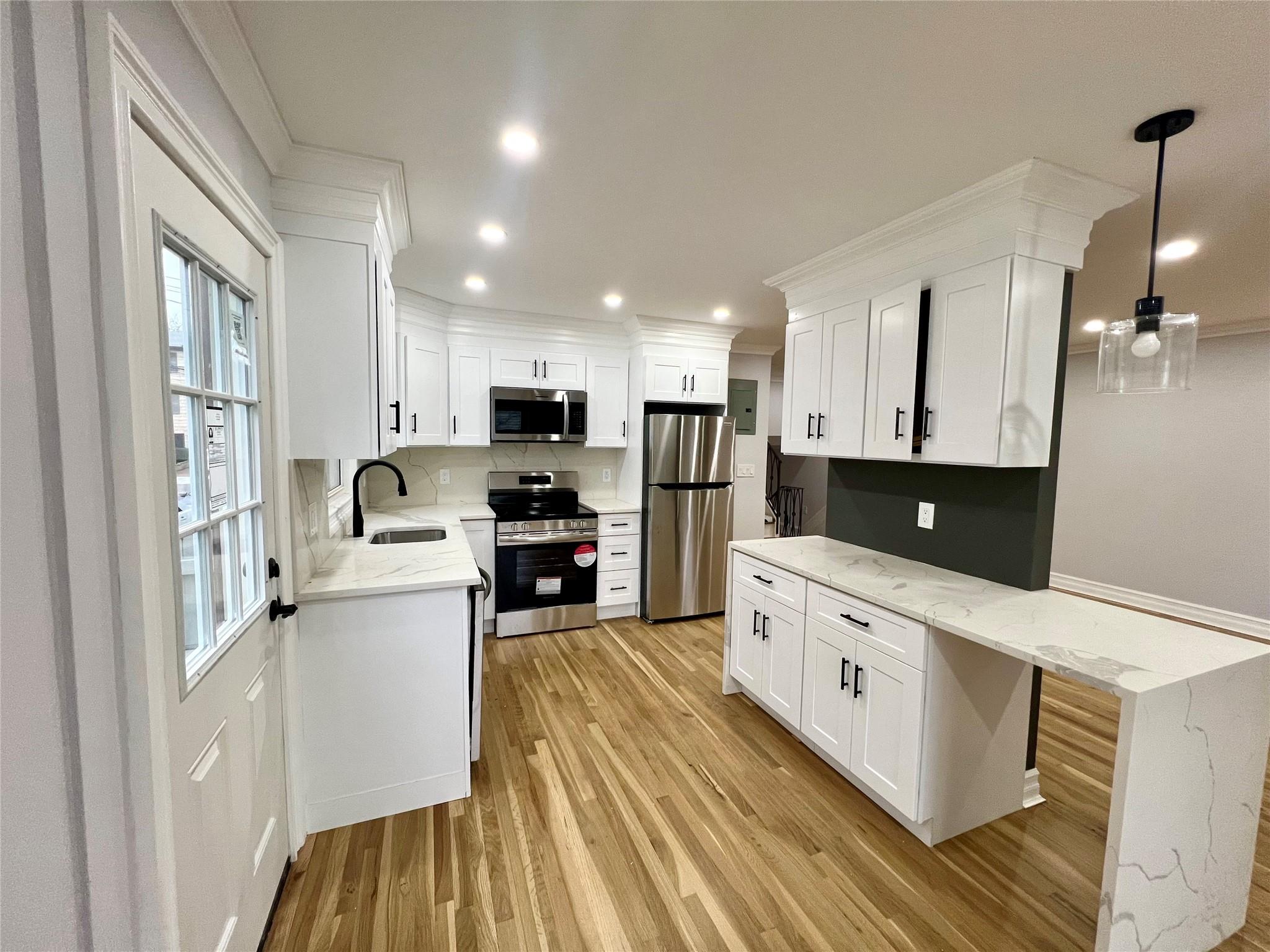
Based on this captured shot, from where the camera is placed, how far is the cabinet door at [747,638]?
2.63 m

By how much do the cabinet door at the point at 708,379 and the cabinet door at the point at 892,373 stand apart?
76.3 inches

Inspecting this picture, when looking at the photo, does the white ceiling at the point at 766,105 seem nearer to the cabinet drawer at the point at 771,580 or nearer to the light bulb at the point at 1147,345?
the light bulb at the point at 1147,345

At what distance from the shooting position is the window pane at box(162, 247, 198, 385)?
996 mm

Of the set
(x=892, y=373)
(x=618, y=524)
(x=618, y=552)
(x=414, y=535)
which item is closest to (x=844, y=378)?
(x=892, y=373)

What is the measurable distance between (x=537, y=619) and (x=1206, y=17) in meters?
3.93

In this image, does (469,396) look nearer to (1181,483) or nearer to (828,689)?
(828,689)

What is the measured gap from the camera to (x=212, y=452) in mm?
1196

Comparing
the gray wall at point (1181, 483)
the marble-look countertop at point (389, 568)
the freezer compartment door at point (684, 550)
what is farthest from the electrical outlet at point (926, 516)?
the gray wall at point (1181, 483)

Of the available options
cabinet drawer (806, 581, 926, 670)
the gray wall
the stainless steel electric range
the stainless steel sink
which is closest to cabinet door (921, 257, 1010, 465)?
cabinet drawer (806, 581, 926, 670)

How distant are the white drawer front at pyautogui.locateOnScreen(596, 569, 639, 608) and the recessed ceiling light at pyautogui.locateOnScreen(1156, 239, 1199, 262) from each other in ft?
11.6

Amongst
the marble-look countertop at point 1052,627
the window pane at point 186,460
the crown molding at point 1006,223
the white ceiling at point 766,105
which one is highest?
the white ceiling at point 766,105

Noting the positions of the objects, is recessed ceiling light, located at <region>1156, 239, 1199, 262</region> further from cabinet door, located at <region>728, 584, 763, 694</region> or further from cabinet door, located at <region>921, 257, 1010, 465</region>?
cabinet door, located at <region>728, 584, 763, 694</region>

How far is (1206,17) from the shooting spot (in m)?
1.06

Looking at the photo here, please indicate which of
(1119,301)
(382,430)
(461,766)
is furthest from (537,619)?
(1119,301)
